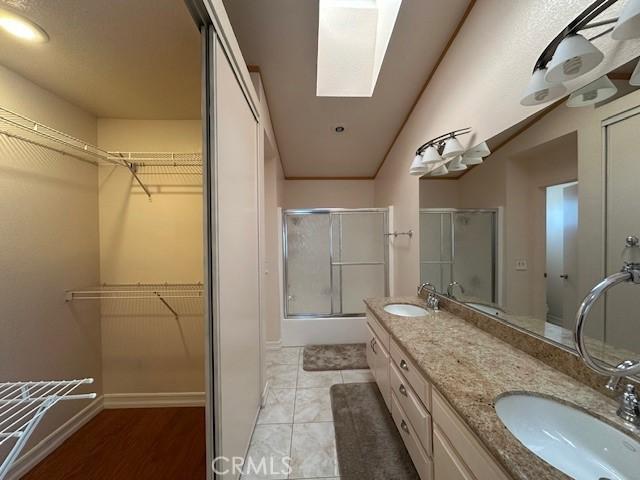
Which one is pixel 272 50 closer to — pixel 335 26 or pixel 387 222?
pixel 335 26

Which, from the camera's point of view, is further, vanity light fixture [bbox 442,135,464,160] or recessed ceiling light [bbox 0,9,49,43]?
vanity light fixture [bbox 442,135,464,160]

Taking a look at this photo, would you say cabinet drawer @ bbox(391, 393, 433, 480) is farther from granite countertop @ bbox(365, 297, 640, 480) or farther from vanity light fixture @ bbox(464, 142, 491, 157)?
vanity light fixture @ bbox(464, 142, 491, 157)

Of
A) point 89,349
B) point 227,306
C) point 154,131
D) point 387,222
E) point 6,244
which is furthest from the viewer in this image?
point 387,222

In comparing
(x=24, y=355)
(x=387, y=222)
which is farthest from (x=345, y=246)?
(x=24, y=355)

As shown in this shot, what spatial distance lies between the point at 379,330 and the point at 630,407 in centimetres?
124

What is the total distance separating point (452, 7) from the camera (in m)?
1.56

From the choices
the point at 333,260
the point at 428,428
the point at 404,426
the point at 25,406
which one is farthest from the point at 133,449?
the point at 333,260

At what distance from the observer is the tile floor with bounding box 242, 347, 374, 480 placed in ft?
4.67

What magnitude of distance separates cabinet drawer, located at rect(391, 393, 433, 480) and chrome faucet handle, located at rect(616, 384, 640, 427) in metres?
0.72

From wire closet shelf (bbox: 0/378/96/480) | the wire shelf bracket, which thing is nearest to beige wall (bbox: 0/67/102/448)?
the wire shelf bracket

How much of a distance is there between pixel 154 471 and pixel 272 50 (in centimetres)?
296

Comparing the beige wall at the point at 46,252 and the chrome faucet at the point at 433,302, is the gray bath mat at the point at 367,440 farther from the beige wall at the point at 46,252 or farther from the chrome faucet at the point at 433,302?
the beige wall at the point at 46,252

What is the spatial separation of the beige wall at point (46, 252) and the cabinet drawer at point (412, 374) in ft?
7.24

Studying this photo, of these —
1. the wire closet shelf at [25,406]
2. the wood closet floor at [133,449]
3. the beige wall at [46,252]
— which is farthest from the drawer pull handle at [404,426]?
the beige wall at [46,252]
